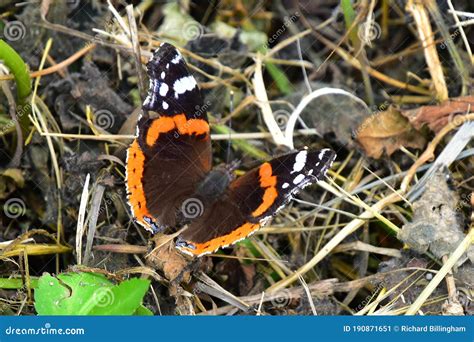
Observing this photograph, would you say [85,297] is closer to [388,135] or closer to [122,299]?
[122,299]

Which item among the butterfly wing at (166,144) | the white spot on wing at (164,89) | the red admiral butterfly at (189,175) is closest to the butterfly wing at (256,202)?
the red admiral butterfly at (189,175)

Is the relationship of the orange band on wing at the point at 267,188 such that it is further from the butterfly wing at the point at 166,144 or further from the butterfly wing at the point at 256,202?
the butterfly wing at the point at 166,144

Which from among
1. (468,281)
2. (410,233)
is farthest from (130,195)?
(468,281)

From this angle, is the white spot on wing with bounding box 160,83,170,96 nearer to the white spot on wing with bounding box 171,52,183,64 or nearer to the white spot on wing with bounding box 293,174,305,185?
the white spot on wing with bounding box 171,52,183,64

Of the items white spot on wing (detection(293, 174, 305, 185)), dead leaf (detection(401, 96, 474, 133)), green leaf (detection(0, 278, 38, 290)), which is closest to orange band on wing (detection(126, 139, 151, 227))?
green leaf (detection(0, 278, 38, 290))

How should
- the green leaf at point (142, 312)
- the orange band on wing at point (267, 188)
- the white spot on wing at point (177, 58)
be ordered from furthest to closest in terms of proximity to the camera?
the white spot on wing at point (177, 58), the orange band on wing at point (267, 188), the green leaf at point (142, 312)

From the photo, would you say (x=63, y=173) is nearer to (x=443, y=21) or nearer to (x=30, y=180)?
(x=30, y=180)
